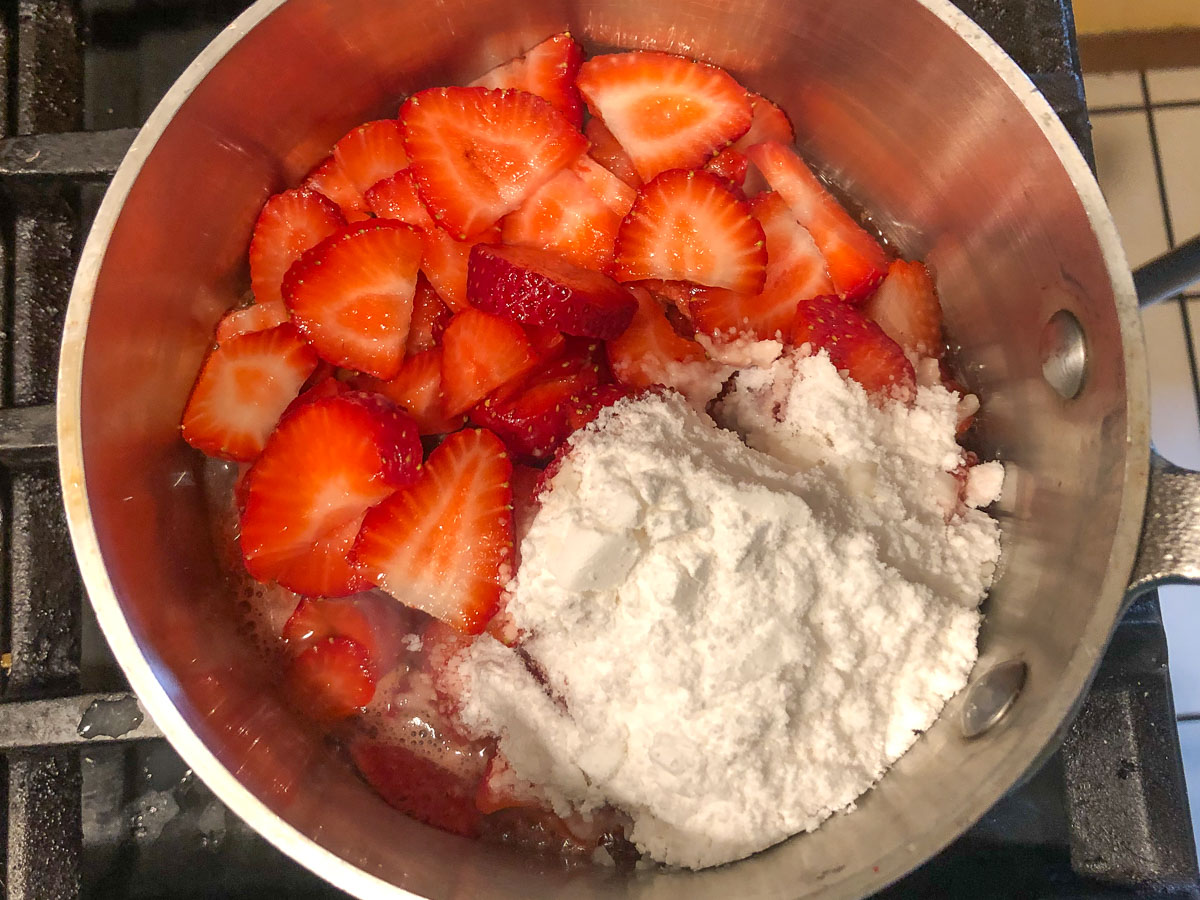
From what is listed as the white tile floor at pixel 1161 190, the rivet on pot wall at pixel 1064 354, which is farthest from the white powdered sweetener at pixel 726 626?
the white tile floor at pixel 1161 190

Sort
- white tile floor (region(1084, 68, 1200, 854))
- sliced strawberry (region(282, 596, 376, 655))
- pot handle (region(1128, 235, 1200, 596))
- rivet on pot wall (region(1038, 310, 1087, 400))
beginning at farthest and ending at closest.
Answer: white tile floor (region(1084, 68, 1200, 854))
sliced strawberry (region(282, 596, 376, 655))
rivet on pot wall (region(1038, 310, 1087, 400))
pot handle (region(1128, 235, 1200, 596))

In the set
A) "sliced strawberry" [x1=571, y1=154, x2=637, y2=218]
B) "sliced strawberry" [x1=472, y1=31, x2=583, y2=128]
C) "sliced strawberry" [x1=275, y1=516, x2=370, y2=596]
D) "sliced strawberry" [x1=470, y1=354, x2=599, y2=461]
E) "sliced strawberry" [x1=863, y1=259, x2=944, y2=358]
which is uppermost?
"sliced strawberry" [x1=472, y1=31, x2=583, y2=128]

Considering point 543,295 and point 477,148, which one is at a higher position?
point 477,148

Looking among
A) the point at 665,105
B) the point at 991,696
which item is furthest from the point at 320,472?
the point at 991,696

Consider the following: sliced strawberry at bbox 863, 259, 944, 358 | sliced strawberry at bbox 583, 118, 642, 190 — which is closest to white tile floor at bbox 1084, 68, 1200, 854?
sliced strawberry at bbox 863, 259, 944, 358

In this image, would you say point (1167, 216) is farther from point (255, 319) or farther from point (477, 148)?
point (255, 319)

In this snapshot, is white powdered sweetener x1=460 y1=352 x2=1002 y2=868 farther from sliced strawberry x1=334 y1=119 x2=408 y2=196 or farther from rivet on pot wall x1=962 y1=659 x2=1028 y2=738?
sliced strawberry x1=334 y1=119 x2=408 y2=196

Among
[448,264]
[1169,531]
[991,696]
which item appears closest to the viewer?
[1169,531]

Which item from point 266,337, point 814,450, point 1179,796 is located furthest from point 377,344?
point 1179,796
